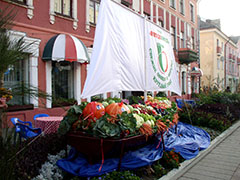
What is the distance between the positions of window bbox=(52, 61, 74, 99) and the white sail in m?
5.39

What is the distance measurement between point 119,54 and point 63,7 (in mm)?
7074

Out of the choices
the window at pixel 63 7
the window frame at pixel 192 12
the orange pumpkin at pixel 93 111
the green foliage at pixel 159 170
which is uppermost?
the window frame at pixel 192 12

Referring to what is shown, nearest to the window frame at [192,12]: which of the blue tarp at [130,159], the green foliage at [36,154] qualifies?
the blue tarp at [130,159]

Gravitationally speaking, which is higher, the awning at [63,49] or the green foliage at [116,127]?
the awning at [63,49]

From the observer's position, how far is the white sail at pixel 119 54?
5074mm

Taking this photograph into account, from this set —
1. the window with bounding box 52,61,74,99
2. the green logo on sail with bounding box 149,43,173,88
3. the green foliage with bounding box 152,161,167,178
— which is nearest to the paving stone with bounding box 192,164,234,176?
the green foliage with bounding box 152,161,167,178

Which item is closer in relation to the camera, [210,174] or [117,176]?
[117,176]

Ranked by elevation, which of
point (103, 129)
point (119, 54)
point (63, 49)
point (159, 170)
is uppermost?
point (63, 49)

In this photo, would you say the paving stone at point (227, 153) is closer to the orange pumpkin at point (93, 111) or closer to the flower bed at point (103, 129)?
the flower bed at point (103, 129)

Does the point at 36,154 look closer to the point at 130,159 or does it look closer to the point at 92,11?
the point at 130,159

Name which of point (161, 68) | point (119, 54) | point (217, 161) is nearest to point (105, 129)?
point (119, 54)

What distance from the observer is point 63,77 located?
11781mm

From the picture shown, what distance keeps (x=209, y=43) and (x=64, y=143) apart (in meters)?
35.9

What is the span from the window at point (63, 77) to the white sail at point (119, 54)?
5.39 m
